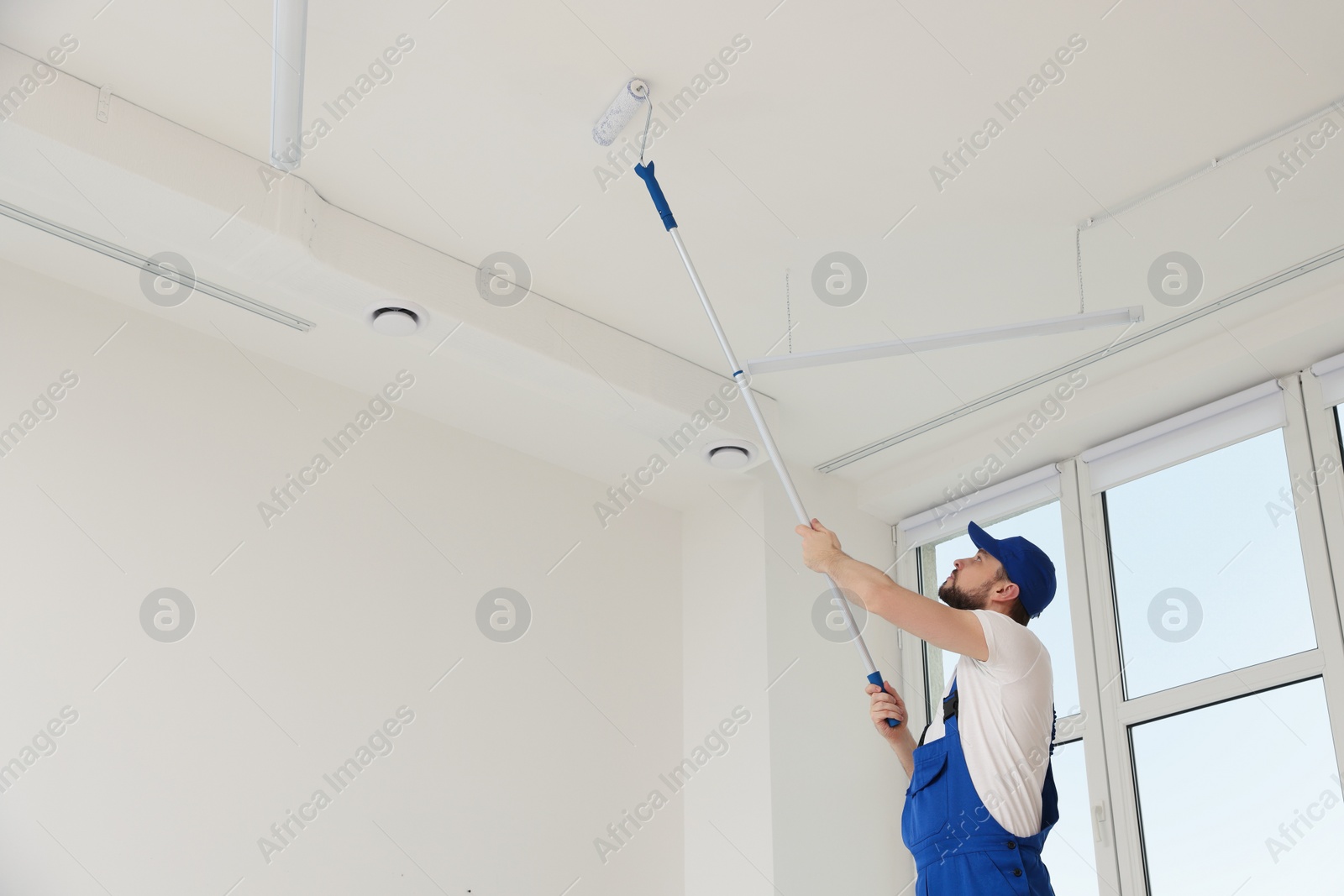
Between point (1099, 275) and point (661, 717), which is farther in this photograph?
point (661, 717)

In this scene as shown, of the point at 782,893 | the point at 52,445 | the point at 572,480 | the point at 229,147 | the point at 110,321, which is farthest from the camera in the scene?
the point at 572,480

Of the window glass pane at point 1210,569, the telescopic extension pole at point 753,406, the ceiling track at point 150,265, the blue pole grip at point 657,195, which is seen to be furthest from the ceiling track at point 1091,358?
the ceiling track at point 150,265

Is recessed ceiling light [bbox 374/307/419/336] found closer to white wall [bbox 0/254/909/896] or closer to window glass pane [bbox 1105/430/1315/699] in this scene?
white wall [bbox 0/254/909/896]

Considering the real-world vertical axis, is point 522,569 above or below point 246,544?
above

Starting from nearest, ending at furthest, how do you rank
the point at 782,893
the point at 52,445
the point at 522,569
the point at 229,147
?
the point at 229,147
the point at 52,445
the point at 782,893
the point at 522,569

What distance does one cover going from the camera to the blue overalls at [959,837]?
8.32 feet

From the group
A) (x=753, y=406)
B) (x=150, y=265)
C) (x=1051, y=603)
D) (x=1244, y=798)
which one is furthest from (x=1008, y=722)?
(x=150, y=265)

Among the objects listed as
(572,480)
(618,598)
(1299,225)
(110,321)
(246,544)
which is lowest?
(246,544)

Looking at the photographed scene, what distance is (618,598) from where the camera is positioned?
197 inches

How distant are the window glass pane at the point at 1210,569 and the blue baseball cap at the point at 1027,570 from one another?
4.73 feet

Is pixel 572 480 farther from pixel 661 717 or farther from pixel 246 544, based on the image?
pixel 246 544

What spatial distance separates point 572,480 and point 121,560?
5.86 ft

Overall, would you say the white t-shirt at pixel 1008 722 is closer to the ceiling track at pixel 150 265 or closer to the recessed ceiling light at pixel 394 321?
the recessed ceiling light at pixel 394 321

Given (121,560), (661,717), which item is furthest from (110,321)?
(661,717)
